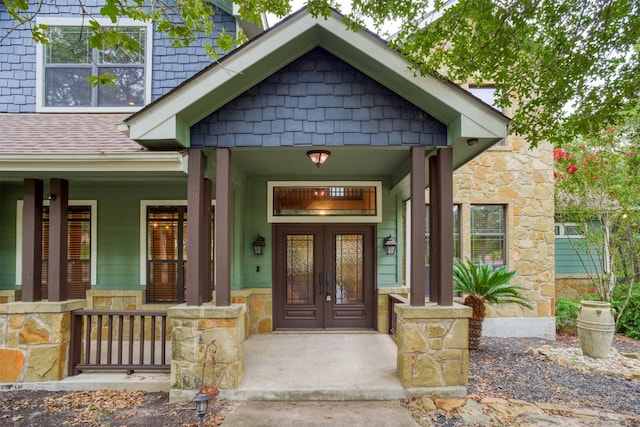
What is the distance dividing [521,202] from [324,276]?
4.10 meters

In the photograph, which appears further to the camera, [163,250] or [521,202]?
[521,202]

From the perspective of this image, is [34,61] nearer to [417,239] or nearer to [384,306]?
[417,239]

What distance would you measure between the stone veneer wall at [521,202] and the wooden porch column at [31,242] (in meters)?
6.66

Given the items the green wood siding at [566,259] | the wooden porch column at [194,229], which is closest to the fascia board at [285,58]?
the wooden porch column at [194,229]

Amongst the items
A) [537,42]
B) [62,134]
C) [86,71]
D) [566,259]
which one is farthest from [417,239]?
[566,259]

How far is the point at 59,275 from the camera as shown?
15.1ft

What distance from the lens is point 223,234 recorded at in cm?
424

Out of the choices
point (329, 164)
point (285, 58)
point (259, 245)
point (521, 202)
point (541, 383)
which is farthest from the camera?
point (521, 202)

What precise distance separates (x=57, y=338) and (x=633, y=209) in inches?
373

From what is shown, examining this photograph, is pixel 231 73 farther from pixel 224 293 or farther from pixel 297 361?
pixel 297 361

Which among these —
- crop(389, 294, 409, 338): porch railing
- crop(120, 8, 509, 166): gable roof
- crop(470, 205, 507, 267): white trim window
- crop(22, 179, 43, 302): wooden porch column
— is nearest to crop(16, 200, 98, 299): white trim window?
crop(22, 179, 43, 302): wooden porch column

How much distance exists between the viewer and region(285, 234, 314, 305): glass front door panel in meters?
6.88

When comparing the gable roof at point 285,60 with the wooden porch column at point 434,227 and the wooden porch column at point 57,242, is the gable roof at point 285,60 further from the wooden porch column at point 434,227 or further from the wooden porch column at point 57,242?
the wooden porch column at point 57,242

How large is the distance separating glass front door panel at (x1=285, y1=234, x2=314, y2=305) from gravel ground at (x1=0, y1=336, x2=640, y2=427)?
289 centimetres
